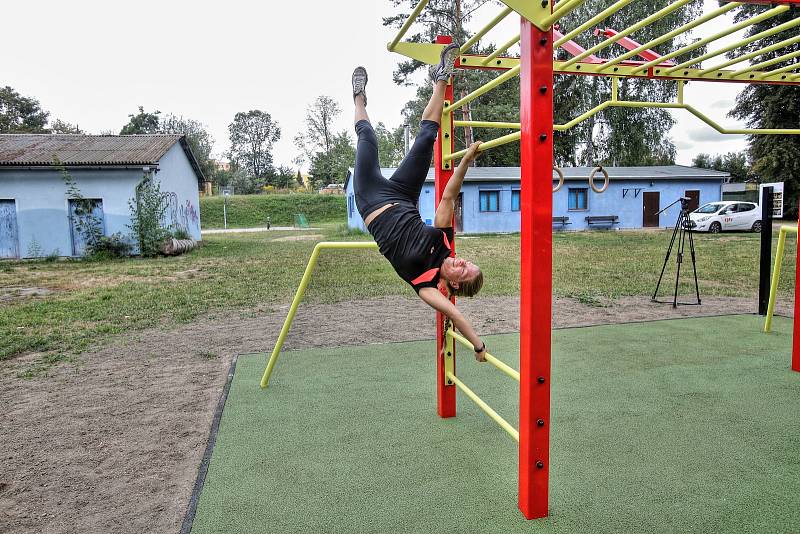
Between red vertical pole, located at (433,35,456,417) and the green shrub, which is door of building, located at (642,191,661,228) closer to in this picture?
the green shrub

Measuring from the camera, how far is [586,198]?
22406mm

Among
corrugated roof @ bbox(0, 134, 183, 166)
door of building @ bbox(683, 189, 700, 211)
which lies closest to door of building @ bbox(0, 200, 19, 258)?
corrugated roof @ bbox(0, 134, 183, 166)

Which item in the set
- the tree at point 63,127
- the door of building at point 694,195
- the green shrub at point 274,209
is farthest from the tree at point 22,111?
the door of building at point 694,195

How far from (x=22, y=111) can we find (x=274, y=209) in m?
29.2

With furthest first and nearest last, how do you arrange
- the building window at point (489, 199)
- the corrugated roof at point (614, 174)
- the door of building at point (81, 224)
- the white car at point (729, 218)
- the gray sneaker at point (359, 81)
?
the building window at point (489, 199), the corrugated roof at point (614, 174), the white car at point (729, 218), the door of building at point (81, 224), the gray sneaker at point (359, 81)

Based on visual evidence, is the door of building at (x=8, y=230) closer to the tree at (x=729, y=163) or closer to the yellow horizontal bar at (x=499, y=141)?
the yellow horizontal bar at (x=499, y=141)

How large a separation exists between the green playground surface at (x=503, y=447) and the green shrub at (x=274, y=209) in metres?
30.9

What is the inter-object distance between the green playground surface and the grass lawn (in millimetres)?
3030

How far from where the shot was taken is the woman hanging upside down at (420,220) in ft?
9.00

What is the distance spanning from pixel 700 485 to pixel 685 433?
623 millimetres

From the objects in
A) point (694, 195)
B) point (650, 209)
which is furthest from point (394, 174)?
point (694, 195)

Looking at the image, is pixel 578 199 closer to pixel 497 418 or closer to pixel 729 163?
pixel 497 418

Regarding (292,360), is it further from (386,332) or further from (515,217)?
(515,217)

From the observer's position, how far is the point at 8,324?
6723mm
